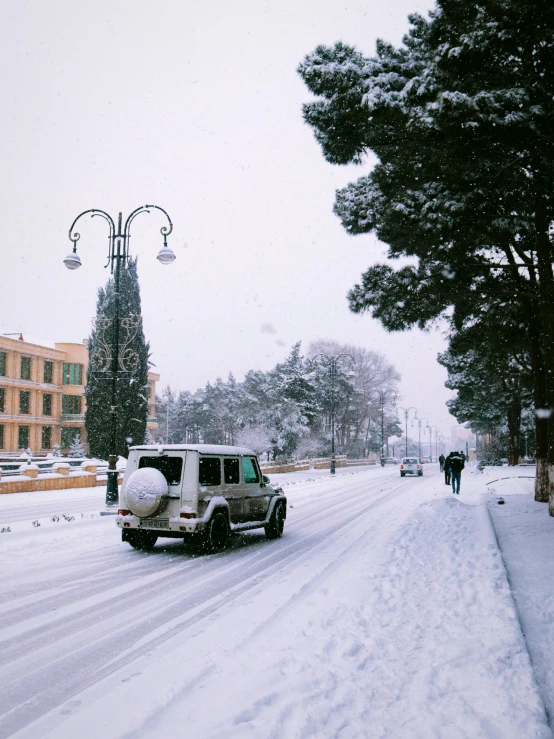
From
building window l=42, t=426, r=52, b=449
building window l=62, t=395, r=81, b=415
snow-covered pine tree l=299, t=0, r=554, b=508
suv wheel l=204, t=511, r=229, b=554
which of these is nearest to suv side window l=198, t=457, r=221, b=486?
suv wheel l=204, t=511, r=229, b=554

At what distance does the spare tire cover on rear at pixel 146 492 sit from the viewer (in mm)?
9492

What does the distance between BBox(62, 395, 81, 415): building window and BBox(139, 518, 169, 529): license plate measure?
1907 inches

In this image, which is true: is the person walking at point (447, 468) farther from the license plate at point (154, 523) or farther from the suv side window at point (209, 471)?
the license plate at point (154, 523)

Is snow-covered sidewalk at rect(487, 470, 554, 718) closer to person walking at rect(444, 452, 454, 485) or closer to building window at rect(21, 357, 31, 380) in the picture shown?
person walking at rect(444, 452, 454, 485)

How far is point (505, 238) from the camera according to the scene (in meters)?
13.5

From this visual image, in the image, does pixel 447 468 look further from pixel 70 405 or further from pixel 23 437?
pixel 70 405

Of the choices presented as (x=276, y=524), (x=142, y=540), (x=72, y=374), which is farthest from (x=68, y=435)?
(x=142, y=540)

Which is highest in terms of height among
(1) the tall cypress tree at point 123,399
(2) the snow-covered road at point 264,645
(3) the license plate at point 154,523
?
(1) the tall cypress tree at point 123,399

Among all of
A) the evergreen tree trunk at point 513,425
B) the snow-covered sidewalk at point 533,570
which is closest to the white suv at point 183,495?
the snow-covered sidewalk at point 533,570

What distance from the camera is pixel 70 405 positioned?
55469mm

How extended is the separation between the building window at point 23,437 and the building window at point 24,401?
4.71ft

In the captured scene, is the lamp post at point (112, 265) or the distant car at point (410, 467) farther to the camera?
the distant car at point (410, 467)

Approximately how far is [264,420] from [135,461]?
140ft

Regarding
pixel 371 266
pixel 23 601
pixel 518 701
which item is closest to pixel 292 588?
pixel 23 601
